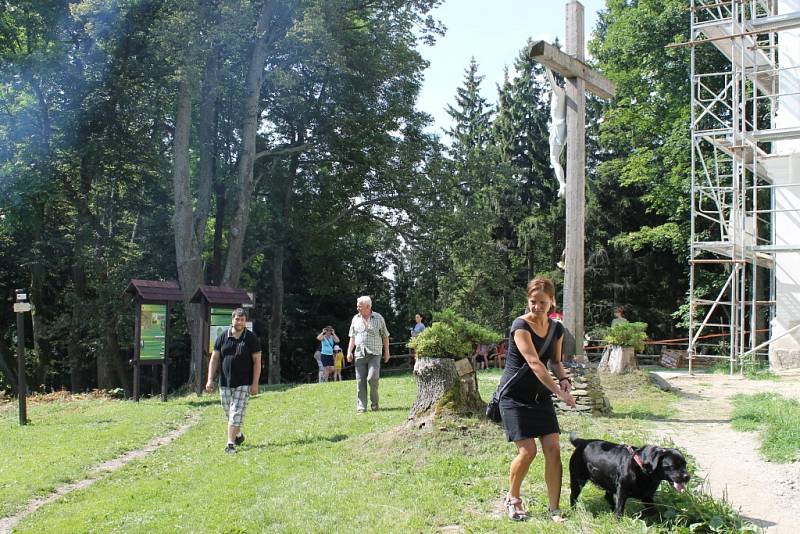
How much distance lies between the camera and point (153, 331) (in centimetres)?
1689

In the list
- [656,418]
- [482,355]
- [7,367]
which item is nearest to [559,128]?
[656,418]

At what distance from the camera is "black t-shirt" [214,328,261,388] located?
30.0 feet

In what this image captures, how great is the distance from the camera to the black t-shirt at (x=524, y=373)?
17.3 feet

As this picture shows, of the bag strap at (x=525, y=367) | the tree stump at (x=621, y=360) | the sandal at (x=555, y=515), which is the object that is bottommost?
the sandal at (x=555, y=515)

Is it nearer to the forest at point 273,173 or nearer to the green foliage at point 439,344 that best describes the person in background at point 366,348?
the green foliage at point 439,344

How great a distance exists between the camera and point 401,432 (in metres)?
7.93

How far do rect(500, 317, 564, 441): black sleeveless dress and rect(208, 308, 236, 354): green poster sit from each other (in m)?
12.9

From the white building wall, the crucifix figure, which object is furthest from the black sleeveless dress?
the white building wall

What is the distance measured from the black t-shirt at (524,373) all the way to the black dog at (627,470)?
55 cm

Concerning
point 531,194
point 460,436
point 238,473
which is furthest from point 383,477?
point 531,194

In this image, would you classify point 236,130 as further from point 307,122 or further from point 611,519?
point 611,519

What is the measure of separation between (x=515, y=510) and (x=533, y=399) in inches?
30.7

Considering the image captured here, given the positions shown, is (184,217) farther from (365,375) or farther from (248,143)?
(365,375)

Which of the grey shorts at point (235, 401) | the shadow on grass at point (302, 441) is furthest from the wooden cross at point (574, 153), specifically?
the grey shorts at point (235, 401)
